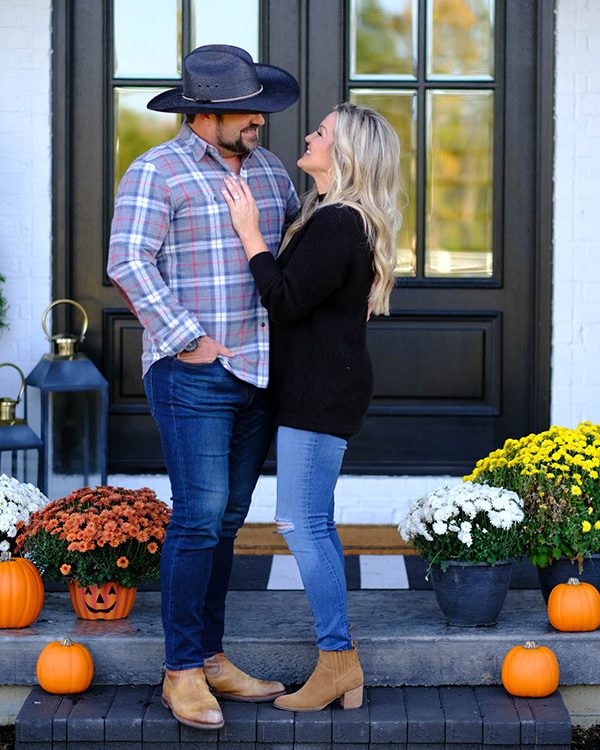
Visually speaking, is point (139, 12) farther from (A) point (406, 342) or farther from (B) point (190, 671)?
(B) point (190, 671)

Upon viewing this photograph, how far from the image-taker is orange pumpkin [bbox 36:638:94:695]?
3293 mm

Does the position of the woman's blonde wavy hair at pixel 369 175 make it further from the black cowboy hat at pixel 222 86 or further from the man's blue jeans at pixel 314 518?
the man's blue jeans at pixel 314 518

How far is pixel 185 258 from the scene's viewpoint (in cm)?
308

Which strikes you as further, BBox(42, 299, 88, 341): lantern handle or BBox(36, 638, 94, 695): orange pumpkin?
BBox(42, 299, 88, 341): lantern handle

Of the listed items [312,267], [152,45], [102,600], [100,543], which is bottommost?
[102,600]

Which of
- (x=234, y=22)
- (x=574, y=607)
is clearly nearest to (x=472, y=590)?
(x=574, y=607)

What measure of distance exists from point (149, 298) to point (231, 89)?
567mm

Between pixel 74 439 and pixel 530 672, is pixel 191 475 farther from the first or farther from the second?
pixel 74 439

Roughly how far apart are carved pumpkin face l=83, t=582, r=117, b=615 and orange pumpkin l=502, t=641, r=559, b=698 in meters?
1.13

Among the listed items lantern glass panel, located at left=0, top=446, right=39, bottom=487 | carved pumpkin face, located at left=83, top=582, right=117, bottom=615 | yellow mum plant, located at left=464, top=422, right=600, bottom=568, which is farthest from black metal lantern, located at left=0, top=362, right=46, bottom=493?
yellow mum plant, located at left=464, top=422, right=600, bottom=568

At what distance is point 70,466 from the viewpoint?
4.94 m

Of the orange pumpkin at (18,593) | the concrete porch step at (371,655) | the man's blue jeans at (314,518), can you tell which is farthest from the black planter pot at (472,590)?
the orange pumpkin at (18,593)

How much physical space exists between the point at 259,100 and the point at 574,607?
1.62 metres

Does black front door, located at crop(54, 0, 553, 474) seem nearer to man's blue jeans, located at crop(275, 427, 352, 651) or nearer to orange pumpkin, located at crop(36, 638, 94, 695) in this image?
orange pumpkin, located at crop(36, 638, 94, 695)
